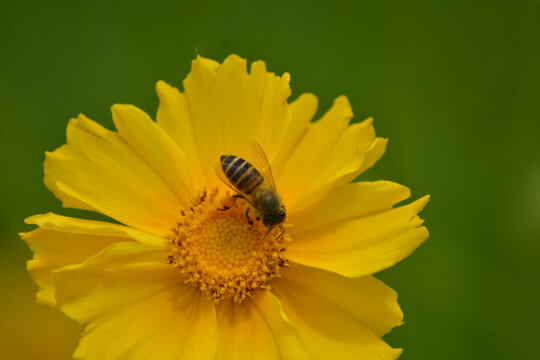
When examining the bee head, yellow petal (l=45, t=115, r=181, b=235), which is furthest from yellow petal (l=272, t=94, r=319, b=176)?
yellow petal (l=45, t=115, r=181, b=235)

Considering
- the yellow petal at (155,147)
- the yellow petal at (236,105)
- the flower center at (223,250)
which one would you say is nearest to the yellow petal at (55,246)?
the flower center at (223,250)

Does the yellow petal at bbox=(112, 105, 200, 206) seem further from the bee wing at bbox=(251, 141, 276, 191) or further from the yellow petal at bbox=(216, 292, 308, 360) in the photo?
the yellow petal at bbox=(216, 292, 308, 360)

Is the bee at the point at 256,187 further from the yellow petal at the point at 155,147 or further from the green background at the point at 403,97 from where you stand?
the green background at the point at 403,97

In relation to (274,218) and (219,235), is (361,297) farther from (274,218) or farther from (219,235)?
(219,235)

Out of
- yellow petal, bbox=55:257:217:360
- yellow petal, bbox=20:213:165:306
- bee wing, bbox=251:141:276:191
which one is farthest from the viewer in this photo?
bee wing, bbox=251:141:276:191

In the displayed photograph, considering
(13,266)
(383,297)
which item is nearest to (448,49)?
(383,297)

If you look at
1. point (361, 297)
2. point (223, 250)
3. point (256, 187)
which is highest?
point (256, 187)

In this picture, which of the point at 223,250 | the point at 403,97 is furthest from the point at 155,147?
the point at 403,97

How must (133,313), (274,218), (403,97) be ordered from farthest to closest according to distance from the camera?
1. (403,97)
2. (274,218)
3. (133,313)
